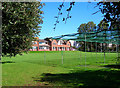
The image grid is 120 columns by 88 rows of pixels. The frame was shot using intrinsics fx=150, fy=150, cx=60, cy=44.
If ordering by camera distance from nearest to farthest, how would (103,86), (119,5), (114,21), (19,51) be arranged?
(119,5) < (114,21) < (103,86) < (19,51)

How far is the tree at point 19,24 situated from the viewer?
11156 millimetres

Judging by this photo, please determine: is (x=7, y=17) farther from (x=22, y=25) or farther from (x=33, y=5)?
(x=33, y=5)

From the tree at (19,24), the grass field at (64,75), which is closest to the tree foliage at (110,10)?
the grass field at (64,75)

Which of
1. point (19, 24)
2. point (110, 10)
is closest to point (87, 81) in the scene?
point (110, 10)

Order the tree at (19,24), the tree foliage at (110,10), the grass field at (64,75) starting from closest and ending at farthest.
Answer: the tree foliage at (110,10), the grass field at (64,75), the tree at (19,24)

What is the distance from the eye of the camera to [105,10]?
A: 269 centimetres

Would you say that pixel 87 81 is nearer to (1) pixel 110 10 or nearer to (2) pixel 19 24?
(1) pixel 110 10

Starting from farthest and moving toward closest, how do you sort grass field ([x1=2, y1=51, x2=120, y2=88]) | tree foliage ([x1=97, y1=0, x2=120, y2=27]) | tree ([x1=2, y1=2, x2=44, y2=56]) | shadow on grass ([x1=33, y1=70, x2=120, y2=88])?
tree ([x1=2, y1=2, x2=44, y2=56])
grass field ([x1=2, y1=51, x2=120, y2=88])
shadow on grass ([x1=33, y1=70, x2=120, y2=88])
tree foliage ([x1=97, y1=0, x2=120, y2=27])

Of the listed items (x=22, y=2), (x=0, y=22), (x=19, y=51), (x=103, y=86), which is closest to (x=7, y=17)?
(x=0, y=22)

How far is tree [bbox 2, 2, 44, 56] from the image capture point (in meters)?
11.2

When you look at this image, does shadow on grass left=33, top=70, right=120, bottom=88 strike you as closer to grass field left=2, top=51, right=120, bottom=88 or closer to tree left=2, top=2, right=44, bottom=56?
grass field left=2, top=51, right=120, bottom=88

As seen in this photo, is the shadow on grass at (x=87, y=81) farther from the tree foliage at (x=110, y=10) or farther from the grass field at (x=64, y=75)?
the tree foliage at (x=110, y=10)

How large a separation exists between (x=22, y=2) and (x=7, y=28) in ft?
8.37

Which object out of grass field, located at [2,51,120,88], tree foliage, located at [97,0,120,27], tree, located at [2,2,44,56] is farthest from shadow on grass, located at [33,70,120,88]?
tree, located at [2,2,44,56]
